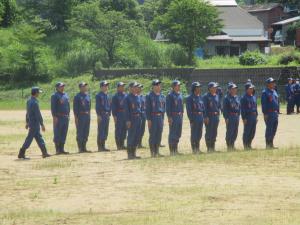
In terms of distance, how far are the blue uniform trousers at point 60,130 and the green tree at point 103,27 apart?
37.1 metres

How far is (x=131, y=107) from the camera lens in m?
21.2

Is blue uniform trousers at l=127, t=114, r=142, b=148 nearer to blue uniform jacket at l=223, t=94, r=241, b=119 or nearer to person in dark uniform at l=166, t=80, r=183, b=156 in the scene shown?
person in dark uniform at l=166, t=80, r=183, b=156

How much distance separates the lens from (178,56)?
2530 inches

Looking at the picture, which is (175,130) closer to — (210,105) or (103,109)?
(210,105)

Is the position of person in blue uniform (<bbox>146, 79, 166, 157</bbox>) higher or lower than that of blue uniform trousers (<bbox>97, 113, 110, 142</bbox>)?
higher

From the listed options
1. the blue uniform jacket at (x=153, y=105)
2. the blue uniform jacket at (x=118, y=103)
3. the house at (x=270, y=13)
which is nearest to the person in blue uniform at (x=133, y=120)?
the blue uniform jacket at (x=153, y=105)

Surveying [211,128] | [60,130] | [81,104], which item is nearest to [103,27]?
[81,104]

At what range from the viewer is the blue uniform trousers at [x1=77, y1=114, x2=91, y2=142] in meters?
23.7

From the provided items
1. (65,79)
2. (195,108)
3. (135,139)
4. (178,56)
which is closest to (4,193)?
(135,139)

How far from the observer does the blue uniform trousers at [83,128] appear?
2369cm

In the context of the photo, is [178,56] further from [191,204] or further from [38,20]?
[191,204]

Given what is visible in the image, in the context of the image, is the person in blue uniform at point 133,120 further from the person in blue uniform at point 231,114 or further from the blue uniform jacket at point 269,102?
the blue uniform jacket at point 269,102

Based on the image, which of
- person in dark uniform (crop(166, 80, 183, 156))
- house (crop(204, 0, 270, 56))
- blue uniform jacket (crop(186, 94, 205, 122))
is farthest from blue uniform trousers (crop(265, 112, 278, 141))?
house (crop(204, 0, 270, 56))

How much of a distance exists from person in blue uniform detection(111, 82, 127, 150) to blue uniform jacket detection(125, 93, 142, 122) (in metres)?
2.28
